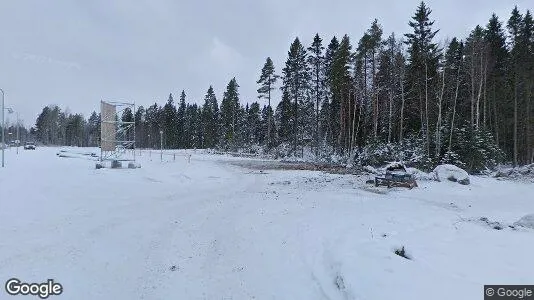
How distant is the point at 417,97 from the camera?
40.7 metres

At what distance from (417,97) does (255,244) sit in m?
36.8

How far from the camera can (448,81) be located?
124 ft

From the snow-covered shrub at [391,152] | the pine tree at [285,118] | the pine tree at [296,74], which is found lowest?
the snow-covered shrub at [391,152]

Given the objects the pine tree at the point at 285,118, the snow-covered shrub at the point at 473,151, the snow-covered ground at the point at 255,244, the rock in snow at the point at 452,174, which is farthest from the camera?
the pine tree at the point at 285,118

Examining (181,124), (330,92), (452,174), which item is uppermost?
(330,92)

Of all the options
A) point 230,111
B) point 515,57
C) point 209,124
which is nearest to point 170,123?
point 209,124

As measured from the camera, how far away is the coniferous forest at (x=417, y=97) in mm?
34594

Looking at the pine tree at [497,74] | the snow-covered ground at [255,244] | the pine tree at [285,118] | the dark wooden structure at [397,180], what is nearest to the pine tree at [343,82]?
the pine tree at [285,118]

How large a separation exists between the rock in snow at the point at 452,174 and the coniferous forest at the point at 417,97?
24.4 ft

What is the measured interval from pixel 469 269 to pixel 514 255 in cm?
193

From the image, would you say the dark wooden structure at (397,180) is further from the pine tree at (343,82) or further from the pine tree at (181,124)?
the pine tree at (181,124)

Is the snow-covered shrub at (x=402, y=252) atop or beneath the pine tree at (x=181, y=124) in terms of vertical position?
beneath

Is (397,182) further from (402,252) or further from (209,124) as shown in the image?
(209,124)

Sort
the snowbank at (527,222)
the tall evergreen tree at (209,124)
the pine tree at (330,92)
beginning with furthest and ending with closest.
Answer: the tall evergreen tree at (209,124) → the pine tree at (330,92) → the snowbank at (527,222)
